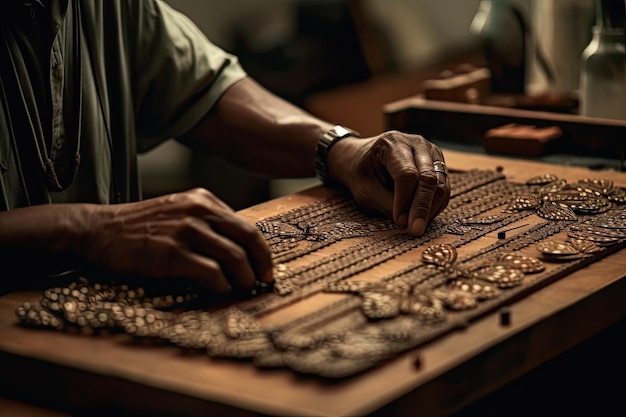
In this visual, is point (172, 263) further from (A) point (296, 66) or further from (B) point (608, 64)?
(A) point (296, 66)

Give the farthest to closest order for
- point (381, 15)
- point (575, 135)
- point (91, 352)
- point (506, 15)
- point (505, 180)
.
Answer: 1. point (381, 15)
2. point (506, 15)
3. point (575, 135)
4. point (505, 180)
5. point (91, 352)

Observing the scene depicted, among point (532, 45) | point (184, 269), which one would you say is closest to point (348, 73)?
point (532, 45)

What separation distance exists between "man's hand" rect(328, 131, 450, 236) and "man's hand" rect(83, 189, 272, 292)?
351 mm

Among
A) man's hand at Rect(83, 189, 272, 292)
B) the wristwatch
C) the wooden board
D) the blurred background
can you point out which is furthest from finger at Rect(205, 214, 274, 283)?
the blurred background

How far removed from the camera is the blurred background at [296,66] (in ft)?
13.4

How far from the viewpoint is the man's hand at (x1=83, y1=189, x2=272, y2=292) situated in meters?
1.37

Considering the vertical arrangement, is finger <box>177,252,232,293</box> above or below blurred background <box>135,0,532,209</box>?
above

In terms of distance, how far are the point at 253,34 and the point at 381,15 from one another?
0.64 metres

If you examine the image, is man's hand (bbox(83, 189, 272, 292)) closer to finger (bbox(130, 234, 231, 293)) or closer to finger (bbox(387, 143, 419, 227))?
finger (bbox(130, 234, 231, 293))

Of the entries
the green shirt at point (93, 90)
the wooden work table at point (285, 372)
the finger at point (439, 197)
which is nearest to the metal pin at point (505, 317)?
the wooden work table at point (285, 372)

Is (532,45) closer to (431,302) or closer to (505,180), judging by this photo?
(505,180)

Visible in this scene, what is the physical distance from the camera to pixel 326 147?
1982 mm

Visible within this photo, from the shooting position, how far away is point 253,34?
166 inches

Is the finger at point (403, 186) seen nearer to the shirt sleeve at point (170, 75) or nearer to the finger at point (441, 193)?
the finger at point (441, 193)
